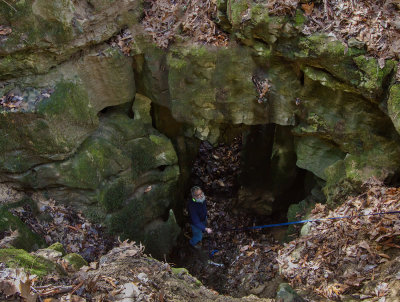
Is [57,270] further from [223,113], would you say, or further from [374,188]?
[374,188]

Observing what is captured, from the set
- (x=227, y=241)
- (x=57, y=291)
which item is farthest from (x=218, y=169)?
(x=57, y=291)

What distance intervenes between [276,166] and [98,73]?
4.27 m

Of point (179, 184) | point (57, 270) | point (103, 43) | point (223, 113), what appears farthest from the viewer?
point (179, 184)

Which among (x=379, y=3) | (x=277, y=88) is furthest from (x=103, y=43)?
(x=379, y=3)

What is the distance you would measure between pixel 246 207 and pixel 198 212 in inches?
82.5

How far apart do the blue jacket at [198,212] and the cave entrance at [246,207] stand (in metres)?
0.87

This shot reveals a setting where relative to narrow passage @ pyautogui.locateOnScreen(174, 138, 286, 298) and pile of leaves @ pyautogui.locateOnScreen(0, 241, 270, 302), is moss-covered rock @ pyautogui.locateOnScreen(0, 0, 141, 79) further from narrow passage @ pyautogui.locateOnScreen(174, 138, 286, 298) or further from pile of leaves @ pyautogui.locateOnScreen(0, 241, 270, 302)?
narrow passage @ pyautogui.locateOnScreen(174, 138, 286, 298)

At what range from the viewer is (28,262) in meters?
3.27

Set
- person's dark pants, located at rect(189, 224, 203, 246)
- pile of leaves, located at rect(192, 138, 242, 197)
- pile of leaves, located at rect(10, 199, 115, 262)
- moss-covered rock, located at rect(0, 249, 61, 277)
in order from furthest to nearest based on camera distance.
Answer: pile of leaves, located at rect(192, 138, 242, 197) < person's dark pants, located at rect(189, 224, 203, 246) < pile of leaves, located at rect(10, 199, 115, 262) < moss-covered rock, located at rect(0, 249, 61, 277)

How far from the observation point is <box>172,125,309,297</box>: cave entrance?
22.3 feet

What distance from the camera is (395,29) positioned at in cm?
456

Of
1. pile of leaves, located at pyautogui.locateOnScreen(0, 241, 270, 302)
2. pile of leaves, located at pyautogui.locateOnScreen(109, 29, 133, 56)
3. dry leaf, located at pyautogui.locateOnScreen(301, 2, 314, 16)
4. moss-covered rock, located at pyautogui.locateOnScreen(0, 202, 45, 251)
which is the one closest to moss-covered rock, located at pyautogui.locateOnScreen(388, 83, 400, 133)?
dry leaf, located at pyautogui.locateOnScreen(301, 2, 314, 16)

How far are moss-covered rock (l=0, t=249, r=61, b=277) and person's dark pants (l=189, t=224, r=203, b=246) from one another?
13.2ft

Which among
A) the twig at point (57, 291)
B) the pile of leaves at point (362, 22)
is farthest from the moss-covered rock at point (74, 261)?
the pile of leaves at point (362, 22)
